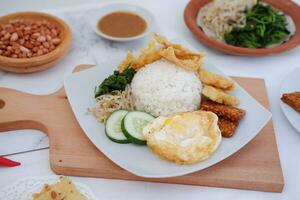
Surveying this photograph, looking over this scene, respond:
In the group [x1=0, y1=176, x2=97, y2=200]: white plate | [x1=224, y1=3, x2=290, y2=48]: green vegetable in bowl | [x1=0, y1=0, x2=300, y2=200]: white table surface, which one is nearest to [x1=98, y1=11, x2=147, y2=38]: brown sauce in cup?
[x1=0, y1=0, x2=300, y2=200]: white table surface

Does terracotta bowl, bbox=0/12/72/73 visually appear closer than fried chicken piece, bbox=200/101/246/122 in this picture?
No

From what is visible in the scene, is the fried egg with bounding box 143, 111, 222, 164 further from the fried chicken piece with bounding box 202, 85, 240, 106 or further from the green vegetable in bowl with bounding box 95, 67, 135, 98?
the green vegetable in bowl with bounding box 95, 67, 135, 98

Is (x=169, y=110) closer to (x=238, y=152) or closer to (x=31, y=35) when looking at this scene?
(x=238, y=152)

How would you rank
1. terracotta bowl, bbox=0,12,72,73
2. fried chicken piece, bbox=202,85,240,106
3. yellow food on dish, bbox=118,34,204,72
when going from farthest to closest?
terracotta bowl, bbox=0,12,72,73 < yellow food on dish, bbox=118,34,204,72 < fried chicken piece, bbox=202,85,240,106

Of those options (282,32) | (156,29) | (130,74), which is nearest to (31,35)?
(130,74)

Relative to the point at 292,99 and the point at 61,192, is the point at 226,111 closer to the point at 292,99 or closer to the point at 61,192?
the point at 292,99

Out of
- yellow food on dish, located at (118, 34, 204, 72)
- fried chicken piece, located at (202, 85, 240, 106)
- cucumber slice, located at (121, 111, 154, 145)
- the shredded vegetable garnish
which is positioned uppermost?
yellow food on dish, located at (118, 34, 204, 72)

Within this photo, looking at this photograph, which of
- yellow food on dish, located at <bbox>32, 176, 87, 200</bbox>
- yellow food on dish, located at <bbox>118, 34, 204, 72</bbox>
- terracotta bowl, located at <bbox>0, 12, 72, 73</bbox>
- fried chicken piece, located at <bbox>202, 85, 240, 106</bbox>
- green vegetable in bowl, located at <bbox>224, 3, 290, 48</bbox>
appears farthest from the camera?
green vegetable in bowl, located at <bbox>224, 3, 290, 48</bbox>

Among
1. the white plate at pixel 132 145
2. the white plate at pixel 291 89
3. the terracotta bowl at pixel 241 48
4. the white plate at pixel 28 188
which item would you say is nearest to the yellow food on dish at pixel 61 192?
the white plate at pixel 28 188
